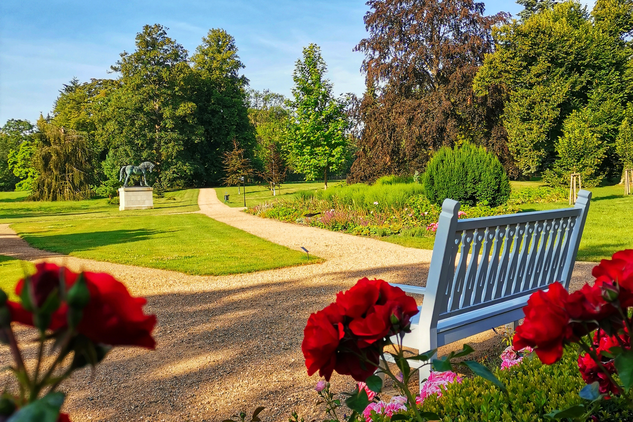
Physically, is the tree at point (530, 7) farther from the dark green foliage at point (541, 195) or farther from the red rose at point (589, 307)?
the red rose at point (589, 307)

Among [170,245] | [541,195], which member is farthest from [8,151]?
[541,195]

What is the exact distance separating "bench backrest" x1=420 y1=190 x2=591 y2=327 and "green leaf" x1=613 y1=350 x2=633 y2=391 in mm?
1621

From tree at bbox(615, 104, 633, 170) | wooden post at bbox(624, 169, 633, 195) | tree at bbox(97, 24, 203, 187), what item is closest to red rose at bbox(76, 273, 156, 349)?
wooden post at bbox(624, 169, 633, 195)

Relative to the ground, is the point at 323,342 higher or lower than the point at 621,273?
lower

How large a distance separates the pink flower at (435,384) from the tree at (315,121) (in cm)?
1937

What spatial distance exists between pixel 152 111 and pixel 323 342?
36726mm

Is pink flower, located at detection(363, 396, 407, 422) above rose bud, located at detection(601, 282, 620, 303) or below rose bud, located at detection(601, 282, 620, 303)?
below

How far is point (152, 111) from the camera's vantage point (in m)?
34.7

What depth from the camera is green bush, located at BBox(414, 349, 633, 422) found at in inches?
76.3

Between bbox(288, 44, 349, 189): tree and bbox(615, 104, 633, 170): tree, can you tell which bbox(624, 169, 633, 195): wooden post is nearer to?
bbox(615, 104, 633, 170): tree

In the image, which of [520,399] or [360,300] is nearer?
[360,300]

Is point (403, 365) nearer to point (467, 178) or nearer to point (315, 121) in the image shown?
point (467, 178)

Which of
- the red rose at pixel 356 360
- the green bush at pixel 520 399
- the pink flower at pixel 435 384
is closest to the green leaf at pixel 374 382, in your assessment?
the red rose at pixel 356 360

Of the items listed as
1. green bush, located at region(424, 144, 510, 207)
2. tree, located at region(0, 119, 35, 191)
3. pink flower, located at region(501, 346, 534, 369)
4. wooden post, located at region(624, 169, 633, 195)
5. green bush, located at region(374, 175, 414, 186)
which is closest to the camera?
pink flower, located at region(501, 346, 534, 369)
